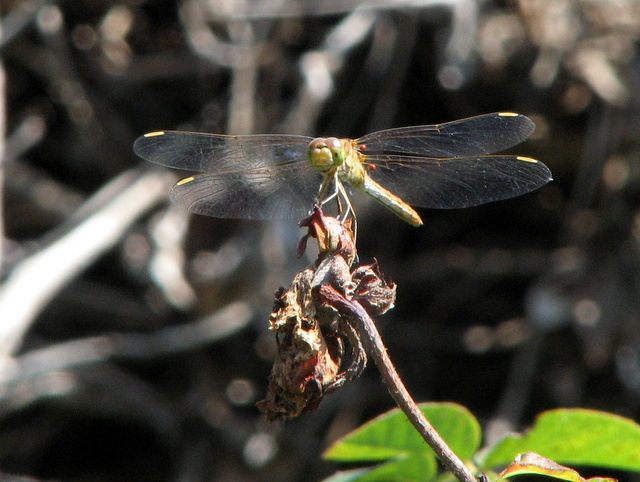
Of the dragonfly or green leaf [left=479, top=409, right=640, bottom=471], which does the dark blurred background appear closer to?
the dragonfly

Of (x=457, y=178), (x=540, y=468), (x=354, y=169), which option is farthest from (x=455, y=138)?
(x=540, y=468)

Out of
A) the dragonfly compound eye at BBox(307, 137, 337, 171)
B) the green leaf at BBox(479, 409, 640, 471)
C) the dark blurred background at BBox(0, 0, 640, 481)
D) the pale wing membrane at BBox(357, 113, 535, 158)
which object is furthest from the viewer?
the dark blurred background at BBox(0, 0, 640, 481)

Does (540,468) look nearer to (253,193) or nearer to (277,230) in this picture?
(253,193)

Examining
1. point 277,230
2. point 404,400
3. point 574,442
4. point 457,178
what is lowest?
point 574,442

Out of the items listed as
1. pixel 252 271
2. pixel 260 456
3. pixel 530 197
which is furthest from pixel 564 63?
pixel 260 456

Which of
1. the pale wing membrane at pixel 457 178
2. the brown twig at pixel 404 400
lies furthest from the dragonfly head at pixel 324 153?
the brown twig at pixel 404 400

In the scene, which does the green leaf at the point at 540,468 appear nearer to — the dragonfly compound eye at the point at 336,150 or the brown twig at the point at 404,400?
the brown twig at the point at 404,400

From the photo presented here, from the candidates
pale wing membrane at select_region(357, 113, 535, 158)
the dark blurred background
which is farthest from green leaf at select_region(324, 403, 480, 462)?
the dark blurred background

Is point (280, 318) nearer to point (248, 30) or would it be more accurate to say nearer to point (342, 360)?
point (342, 360)
